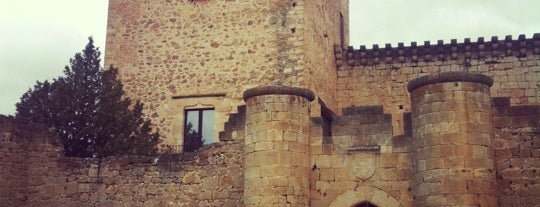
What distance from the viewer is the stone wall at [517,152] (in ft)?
40.2

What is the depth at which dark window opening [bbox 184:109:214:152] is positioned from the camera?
19.1 meters

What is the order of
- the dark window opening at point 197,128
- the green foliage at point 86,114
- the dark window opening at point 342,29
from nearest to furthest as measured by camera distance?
the green foliage at point 86,114 → the dark window opening at point 197,128 → the dark window opening at point 342,29

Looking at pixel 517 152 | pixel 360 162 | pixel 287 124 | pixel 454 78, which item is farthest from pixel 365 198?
pixel 517 152

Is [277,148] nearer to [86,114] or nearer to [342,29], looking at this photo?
[86,114]

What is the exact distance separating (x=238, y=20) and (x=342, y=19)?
16.6 feet

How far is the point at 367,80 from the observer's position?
21703 millimetres

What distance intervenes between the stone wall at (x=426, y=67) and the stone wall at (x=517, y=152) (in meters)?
7.37

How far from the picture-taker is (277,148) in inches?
501

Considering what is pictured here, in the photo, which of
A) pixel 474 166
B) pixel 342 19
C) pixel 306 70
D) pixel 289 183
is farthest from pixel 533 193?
pixel 342 19

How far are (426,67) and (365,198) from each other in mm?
9524

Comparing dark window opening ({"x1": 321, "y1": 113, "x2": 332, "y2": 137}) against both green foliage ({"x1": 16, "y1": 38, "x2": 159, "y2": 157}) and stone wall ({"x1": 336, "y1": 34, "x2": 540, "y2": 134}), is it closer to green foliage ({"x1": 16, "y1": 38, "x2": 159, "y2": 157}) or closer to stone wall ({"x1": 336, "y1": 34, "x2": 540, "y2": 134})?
green foliage ({"x1": 16, "y1": 38, "x2": 159, "y2": 157})

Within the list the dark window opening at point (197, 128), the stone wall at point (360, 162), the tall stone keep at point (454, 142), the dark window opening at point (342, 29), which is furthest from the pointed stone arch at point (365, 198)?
the dark window opening at point (342, 29)

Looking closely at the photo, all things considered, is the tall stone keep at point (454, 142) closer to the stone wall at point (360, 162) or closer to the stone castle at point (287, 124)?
the stone castle at point (287, 124)

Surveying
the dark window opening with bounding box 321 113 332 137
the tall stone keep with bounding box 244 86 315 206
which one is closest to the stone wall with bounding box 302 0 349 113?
the dark window opening with bounding box 321 113 332 137
